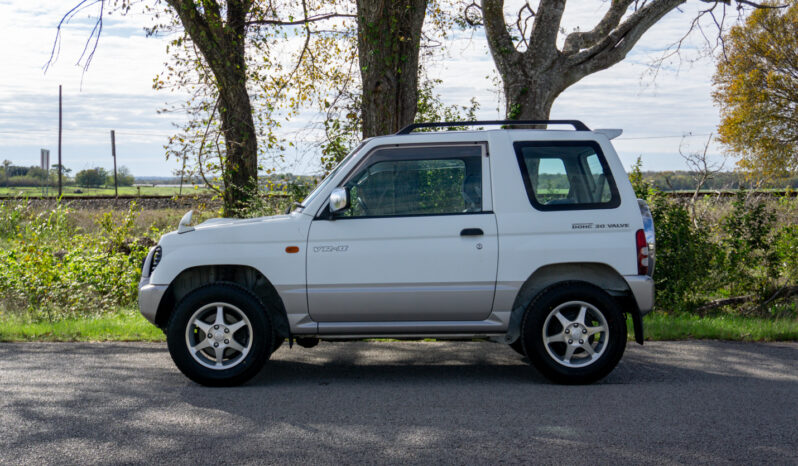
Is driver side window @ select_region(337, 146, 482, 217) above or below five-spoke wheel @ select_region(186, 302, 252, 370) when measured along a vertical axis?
above

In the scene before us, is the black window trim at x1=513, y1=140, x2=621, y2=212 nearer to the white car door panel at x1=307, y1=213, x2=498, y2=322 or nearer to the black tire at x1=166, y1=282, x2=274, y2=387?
the white car door panel at x1=307, y1=213, x2=498, y2=322

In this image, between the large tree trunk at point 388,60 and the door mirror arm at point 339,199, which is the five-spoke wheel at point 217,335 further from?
the large tree trunk at point 388,60

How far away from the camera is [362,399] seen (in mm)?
5820

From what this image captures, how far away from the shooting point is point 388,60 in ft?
36.6

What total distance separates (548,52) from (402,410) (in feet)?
27.9

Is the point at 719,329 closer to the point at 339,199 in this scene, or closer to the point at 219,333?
the point at 339,199

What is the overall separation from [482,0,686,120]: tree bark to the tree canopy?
96.6ft

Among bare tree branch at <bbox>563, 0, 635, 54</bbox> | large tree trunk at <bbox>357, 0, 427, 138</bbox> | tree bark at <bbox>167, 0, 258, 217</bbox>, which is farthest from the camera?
tree bark at <bbox>167, 0, 258, 217</bbox>

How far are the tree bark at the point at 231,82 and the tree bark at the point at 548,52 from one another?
529 cm

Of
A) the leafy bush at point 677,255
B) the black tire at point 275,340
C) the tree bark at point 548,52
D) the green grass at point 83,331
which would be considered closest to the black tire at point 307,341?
the black tire at point 275,340

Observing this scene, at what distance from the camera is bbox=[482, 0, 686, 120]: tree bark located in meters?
12.4

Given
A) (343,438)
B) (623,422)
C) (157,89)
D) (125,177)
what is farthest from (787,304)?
(125,177)

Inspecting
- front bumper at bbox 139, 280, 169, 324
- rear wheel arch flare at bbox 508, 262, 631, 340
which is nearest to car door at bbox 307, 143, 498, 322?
rear wheel arch flare at bbox 508, 262, 631, 340

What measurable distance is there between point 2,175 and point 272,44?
58.3m
